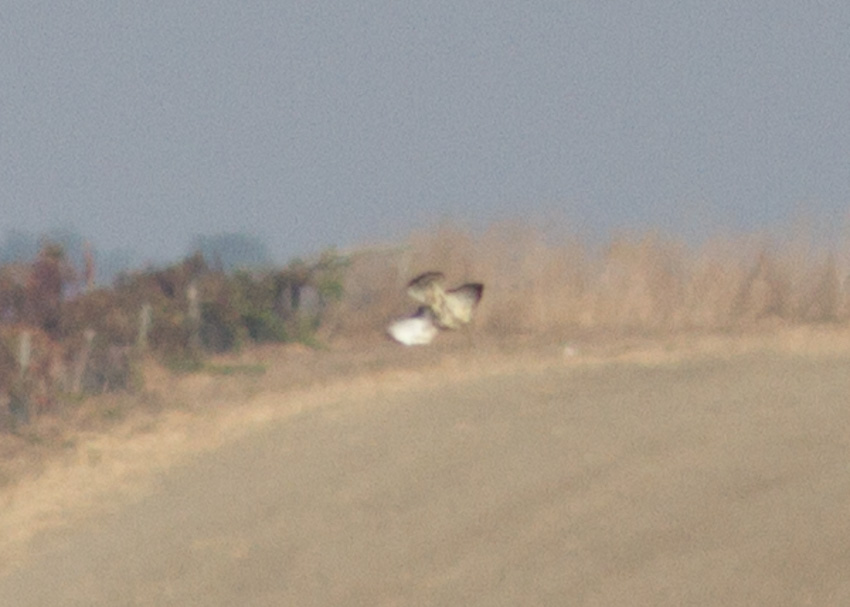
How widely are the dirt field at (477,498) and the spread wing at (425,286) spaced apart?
6.51 feet

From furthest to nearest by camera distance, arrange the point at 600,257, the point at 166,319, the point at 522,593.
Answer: the point at 600,257, the point at 166,319, the point at 522,593

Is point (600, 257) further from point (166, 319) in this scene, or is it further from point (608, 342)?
point (166, 319)

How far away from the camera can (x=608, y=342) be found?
8391mm

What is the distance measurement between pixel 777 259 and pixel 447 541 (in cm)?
510

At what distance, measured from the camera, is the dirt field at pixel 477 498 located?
4.39 m

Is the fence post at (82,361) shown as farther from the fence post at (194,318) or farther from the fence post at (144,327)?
the fence post at (194,318)

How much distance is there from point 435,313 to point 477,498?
3.93m

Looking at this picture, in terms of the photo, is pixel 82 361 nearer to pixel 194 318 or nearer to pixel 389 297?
pixel 194 318

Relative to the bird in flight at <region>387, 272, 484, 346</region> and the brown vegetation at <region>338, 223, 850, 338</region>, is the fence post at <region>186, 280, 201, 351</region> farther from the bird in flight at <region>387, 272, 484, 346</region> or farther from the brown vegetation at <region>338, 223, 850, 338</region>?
the bird in flight at <region>387, 272, 484, 346</region>

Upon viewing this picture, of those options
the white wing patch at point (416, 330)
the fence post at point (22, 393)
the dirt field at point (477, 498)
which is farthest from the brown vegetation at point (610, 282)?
the fence post at point (22, 393)

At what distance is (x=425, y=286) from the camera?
9.32 metres

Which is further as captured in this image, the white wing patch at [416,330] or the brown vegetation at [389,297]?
the white wing patch at [416,330]

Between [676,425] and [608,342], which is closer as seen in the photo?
[676,425]

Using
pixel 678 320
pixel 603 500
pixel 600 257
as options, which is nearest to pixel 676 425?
pixel 603 500
